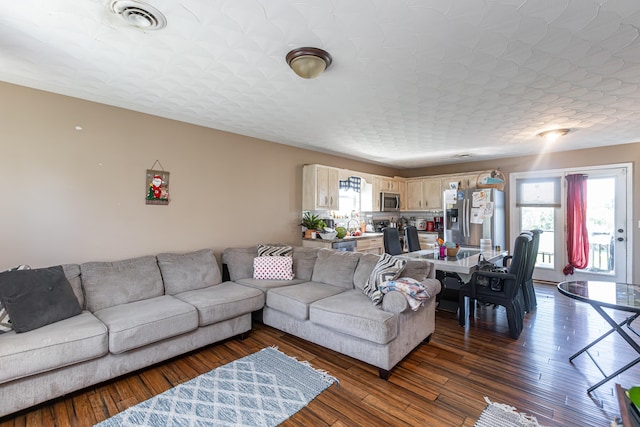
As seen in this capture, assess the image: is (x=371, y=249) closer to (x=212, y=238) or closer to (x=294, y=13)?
(x=212, y=238)

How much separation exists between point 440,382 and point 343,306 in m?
0.99

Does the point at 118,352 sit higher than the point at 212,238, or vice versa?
the point at 212,238

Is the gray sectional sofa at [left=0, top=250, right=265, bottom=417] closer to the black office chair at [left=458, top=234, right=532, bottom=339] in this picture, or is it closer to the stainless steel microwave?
the black office chair at [left=458, top=234, right=532, bottom=339]

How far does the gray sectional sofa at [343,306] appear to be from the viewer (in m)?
2.50

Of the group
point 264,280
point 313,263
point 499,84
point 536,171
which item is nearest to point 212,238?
point 264,280

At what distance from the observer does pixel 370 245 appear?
5.97m

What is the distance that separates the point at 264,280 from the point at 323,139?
2.36 metres

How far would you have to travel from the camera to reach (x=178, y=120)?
3.75 metres

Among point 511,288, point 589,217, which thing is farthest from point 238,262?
point 589,217

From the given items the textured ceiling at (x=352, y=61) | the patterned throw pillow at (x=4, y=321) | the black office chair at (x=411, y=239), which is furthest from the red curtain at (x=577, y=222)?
the patterned throw pillow at (x=4, y=321)

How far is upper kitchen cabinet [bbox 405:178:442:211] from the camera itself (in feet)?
22.4

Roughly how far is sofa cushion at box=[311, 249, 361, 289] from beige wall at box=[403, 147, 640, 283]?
163 inches

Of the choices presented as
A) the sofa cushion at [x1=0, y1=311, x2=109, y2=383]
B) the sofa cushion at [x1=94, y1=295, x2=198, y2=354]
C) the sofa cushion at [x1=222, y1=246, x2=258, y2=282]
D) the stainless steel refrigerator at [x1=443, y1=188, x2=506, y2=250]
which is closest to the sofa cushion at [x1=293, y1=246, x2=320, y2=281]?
the sofa cushion at [x1=222, y1=246, x2=258, y2=282]

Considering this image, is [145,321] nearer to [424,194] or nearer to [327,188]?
[327,188]
